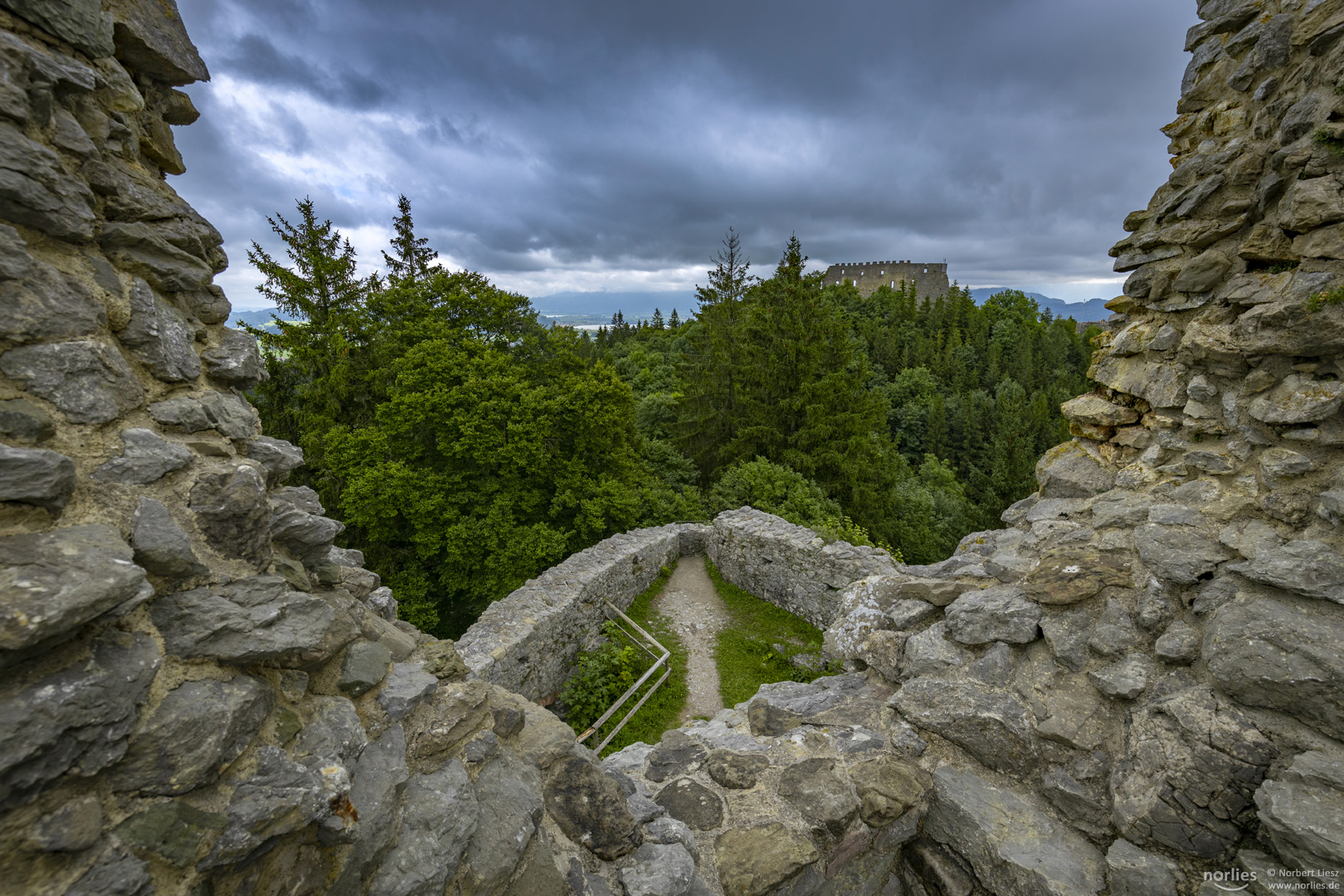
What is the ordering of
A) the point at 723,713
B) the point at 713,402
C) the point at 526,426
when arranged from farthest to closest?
the point at 713,402 < the point at 526,426 < the point at 723,713

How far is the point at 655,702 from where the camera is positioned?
30.0 feet

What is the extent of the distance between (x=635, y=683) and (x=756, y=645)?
8.73ft

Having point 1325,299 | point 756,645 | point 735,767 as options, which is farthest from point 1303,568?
point 756,645

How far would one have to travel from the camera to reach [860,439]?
1848 cm

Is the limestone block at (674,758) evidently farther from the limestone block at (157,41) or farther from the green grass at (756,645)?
the limestone block at (157,41)

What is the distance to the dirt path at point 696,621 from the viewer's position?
9305 mm

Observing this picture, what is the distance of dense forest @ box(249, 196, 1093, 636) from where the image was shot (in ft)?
43.9

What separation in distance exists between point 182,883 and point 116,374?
1857mm

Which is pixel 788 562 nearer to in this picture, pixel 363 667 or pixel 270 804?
pixel 363 667

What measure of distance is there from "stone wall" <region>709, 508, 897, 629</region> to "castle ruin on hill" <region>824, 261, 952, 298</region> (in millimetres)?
58036

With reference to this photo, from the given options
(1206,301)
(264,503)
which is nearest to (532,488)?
(264,503)

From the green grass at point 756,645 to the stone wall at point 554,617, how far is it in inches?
89.5

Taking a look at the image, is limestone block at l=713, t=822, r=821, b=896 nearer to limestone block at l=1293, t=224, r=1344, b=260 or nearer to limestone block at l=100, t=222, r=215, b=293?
limestone block at l=100, t=222, r=215, b=293

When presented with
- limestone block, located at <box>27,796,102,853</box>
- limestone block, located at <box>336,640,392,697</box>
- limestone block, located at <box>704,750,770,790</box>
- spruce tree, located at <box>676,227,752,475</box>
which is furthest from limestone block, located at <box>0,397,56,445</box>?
spruce tree, located at <box>676,227,752,475</box>
